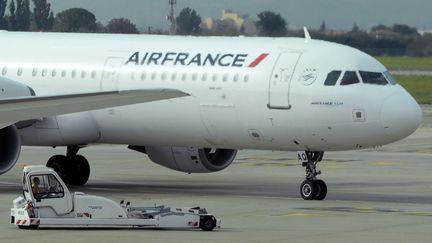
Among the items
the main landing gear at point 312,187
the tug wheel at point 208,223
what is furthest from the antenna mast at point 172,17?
the tug wheel at point 208,223

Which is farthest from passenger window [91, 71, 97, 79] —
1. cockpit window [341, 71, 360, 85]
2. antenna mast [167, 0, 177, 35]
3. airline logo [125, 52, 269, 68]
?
antenna mast [167, 0, 177, 35]

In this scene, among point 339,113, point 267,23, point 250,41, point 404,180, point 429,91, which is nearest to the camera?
point 339,113

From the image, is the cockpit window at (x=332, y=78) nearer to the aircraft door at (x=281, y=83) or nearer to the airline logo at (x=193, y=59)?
the aircraft door at (x=281, y=83)

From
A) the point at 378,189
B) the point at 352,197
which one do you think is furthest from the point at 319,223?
the point at 378,189

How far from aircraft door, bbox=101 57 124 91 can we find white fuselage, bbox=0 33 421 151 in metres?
0.02

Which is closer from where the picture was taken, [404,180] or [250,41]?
[250,41]

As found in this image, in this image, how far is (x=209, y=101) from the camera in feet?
109

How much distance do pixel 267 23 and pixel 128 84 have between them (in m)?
38.8

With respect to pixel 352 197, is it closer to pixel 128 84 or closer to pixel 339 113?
pixel 339 113

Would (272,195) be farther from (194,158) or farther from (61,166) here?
(61,166)

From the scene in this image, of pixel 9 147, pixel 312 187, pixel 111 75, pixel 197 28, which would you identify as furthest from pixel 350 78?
pixel 197 28

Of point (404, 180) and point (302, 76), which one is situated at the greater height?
point (302, 76)

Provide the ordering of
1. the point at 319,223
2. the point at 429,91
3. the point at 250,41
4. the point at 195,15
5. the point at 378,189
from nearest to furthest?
1. the point at 319,223
2. the point at 250,41
3. the point at 378,189
4. the point at 195,15
5. the point at 429,91

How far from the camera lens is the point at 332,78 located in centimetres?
3206
